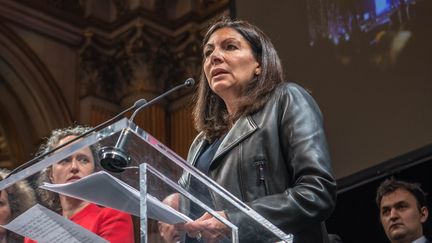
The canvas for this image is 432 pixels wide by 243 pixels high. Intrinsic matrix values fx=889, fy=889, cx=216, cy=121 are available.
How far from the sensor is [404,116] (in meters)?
5.61

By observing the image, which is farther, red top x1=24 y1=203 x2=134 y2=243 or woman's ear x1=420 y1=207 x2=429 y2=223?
woman's ear x1=420 y1=207 x2=429 y2=223

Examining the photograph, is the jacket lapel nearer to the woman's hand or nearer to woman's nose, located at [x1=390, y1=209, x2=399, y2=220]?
the woman's hand

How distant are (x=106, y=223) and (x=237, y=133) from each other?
430mm

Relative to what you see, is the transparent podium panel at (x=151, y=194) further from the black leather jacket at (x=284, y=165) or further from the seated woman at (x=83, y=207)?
the black leather jacket at (x=284, y=165)

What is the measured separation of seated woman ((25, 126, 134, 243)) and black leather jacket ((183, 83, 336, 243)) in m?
0.30

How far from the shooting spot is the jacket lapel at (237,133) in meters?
2.33

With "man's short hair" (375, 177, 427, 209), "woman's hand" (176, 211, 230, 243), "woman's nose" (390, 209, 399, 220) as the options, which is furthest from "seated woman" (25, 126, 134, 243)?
"man's short hair" (375, 177, 427, 209)

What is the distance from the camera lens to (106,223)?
218 centimetres

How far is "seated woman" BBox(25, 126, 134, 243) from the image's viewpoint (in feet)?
6.48

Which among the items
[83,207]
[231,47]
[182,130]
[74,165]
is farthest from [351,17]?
[74,165]

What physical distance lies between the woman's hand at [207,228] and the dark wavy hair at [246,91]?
19.8 inches

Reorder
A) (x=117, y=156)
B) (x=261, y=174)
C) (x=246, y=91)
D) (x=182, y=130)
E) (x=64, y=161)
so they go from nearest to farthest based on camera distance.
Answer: (x=117, y=156) < (x=64, y=161) < (x=261, y=174) < (x=246, y=91) < (x=182, y=130)

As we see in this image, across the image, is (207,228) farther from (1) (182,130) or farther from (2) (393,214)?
(1) (182,130)

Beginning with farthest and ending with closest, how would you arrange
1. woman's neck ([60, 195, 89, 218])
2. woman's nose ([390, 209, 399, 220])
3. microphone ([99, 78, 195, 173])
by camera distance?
woman's nose ([390, 209, 399, 220])
woman's neck ([60, 195, 89, 218])
microphone ([99, 78, 195, 173])
